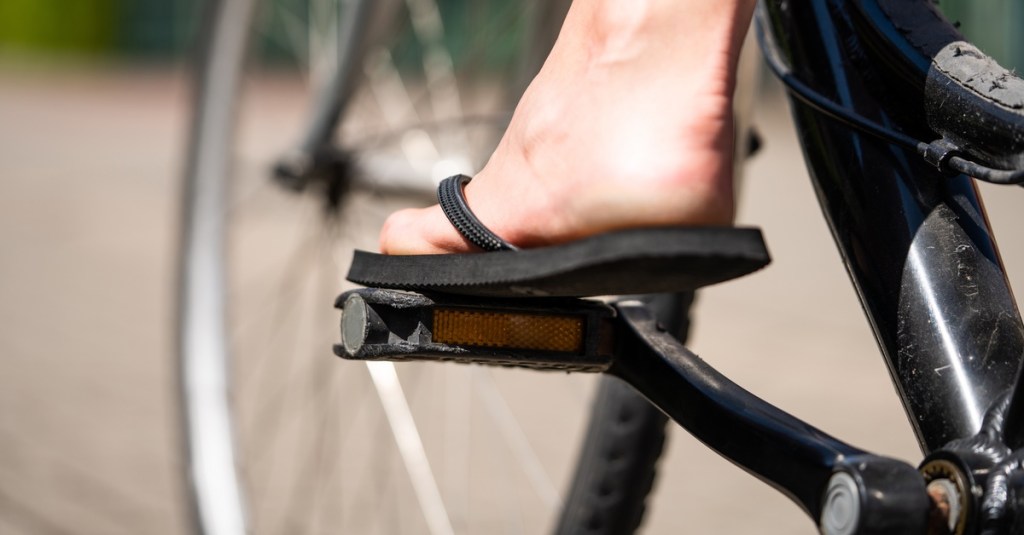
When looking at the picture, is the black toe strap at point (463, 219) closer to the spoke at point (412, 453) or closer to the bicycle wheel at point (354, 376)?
the bicycle wheel at point (354, 376)

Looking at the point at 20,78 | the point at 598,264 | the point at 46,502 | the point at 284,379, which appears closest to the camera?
the point at 598,264

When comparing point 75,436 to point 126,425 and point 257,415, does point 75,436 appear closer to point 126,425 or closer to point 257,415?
point 126,425

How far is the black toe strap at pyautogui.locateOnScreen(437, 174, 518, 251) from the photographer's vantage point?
1.87ft

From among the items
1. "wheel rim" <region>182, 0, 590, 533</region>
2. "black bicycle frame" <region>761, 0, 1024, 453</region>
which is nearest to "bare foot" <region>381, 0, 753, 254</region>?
"black bicycle frame" <region>761, 0, 1024, 453</region>

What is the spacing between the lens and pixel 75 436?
182 cm

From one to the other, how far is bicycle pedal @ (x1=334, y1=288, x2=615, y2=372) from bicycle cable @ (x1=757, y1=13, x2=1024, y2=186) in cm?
16

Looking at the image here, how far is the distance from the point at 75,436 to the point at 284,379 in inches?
17.0

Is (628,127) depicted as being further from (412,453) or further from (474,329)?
(412,453)

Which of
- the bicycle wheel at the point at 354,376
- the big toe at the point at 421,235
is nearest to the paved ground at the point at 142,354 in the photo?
the bicycle wheel at the point at 354,376

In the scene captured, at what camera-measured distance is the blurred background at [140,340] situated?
1601 millimetres

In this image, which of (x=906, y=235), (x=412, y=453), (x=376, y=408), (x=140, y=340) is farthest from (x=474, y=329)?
(x=140, y=340)

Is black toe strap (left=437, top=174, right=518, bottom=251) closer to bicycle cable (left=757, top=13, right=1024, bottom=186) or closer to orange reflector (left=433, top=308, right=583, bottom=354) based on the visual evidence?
orange reflector (left=433, top=308, right=583, bottom=354)

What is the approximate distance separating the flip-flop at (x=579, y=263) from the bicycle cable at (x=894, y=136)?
0.13 m

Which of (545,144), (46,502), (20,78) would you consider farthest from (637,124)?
(20,78)
